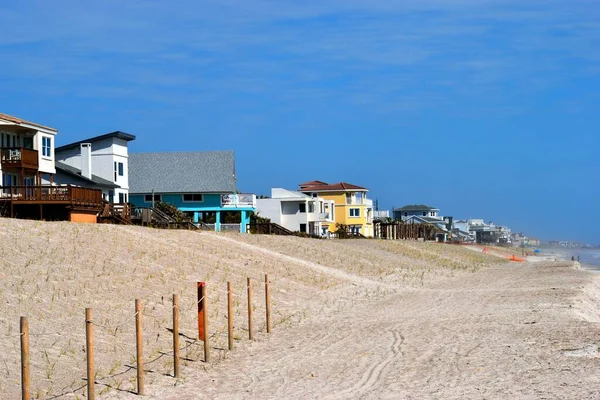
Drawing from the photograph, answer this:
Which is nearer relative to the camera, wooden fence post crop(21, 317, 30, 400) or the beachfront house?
wooden fence post crop(21, 317, 30, 400)

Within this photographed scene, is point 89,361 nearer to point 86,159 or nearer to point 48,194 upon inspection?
point 48,194

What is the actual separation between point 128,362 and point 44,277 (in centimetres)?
634

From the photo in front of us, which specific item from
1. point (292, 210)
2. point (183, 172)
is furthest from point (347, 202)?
point (183, 172)

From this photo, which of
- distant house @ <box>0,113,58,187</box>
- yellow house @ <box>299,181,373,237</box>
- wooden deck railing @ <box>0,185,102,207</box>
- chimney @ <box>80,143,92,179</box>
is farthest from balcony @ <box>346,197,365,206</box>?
wooden deck railing @ <box>0,185,102,207</box>

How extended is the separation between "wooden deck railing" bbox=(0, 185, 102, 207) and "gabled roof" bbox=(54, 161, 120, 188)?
14455 mm

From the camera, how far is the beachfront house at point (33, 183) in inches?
1737

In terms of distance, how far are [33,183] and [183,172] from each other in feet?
102

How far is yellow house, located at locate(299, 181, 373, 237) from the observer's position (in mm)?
114438

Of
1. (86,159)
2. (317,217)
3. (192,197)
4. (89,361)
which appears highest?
(86,159)

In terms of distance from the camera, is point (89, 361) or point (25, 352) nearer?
point (25, 352)

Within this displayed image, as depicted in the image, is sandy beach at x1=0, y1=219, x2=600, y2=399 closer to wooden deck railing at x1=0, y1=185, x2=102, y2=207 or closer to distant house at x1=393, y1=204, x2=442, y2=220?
wooden deck railing at x1=0, y1=185, x2=102, y2=207

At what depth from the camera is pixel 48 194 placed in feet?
147

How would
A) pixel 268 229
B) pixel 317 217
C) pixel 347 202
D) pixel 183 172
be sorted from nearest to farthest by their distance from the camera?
pixel 268 229
pixel 183 172
pixel 317 217
pixel 347 202

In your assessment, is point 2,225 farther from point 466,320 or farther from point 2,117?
point 2,117
